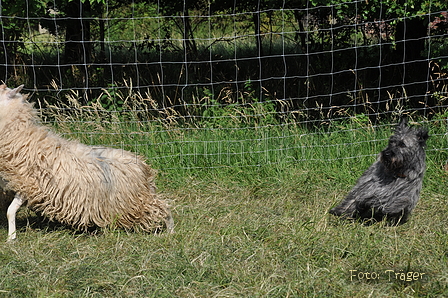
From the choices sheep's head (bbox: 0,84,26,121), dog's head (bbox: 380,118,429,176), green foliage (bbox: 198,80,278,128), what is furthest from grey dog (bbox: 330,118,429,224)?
sheep's head (bbox: 0,84,26,121)

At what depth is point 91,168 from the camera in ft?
15.2

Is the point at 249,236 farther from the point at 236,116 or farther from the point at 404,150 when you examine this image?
the point at 236,116

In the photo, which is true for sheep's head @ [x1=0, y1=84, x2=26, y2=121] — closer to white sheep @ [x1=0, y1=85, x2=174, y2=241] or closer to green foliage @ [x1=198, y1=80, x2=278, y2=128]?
white sheep @ [x1=0, y1=85, x2=174, y2=241]

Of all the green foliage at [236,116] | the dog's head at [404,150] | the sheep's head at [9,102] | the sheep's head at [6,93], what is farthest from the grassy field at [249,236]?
the sheep's head at [6,93]

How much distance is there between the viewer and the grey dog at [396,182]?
4809 millimetres

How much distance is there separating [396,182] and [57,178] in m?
2.91

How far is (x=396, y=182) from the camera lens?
15.9ft

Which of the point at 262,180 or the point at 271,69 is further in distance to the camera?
the point at 271,69

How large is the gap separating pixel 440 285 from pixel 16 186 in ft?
10.9

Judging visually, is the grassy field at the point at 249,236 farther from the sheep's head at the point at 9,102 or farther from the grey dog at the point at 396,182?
the sheep's head at the point at 9,102

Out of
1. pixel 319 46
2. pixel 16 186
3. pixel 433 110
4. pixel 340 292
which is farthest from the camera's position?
pixel 319 46

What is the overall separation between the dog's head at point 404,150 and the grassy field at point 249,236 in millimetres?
546

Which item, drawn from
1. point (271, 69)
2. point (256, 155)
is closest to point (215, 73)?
point (271, 69)

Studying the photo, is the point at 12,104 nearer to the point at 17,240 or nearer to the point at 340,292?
the point at 17,240
